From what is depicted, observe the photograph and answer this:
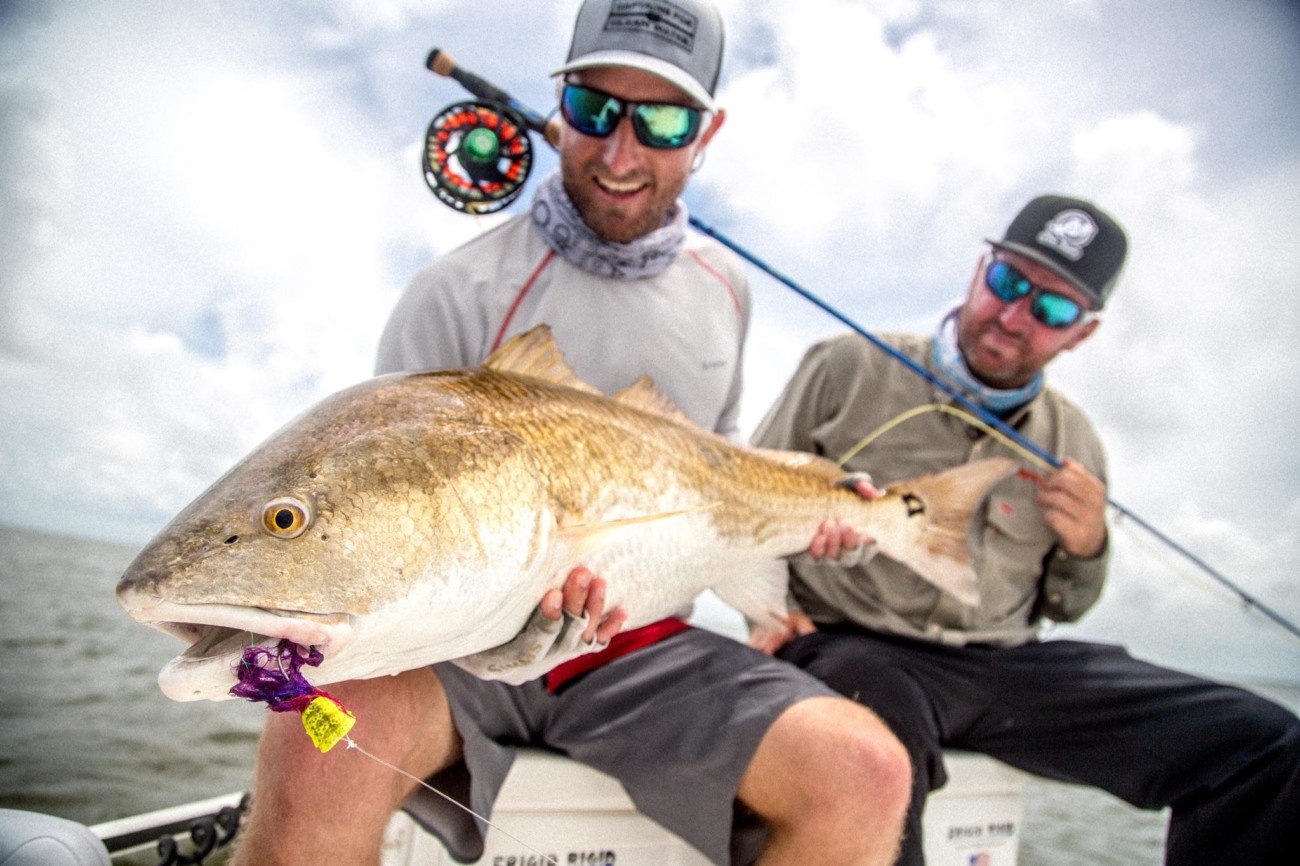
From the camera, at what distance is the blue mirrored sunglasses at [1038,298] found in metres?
Result: 3.59

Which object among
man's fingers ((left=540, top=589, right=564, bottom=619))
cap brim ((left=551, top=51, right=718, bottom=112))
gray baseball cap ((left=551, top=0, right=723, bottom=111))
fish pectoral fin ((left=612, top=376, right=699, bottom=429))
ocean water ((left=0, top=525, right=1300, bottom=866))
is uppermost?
gray baseball cap ((left=551, top=0, right=723, bottom=111))

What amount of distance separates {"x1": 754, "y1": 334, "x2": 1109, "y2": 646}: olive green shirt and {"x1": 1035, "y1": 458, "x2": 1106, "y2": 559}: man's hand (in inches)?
5.3

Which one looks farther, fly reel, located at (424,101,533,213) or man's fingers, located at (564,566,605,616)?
fly reel, located at (424,101,533,213)

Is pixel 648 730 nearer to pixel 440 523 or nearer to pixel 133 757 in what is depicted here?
pixel 440 523

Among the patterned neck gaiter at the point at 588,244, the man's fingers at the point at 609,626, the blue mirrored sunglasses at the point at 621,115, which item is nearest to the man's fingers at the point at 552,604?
the man's fingers at the point at 609,626

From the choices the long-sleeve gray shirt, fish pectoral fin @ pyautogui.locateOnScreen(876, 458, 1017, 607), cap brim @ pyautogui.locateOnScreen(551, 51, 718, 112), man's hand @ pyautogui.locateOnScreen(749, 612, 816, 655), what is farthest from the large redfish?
cap brim @ pyautogui.locateOnScreen(551, 51, 718, 112)

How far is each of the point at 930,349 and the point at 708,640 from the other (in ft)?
6.73

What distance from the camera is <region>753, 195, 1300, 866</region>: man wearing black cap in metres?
2.89

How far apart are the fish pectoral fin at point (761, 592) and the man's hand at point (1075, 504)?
4.80 feet

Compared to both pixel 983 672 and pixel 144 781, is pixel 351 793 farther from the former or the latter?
pixel 144 781

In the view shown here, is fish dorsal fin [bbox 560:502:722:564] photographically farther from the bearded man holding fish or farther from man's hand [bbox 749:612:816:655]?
man's hand [bbox 749:612:816:655]

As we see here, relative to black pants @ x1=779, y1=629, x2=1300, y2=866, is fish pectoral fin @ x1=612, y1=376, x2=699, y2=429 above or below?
above

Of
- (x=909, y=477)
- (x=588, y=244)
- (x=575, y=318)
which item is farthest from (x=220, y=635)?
(x=909, y=477)

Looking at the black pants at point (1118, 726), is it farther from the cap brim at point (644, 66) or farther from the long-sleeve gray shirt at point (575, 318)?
the cap brim at point (644, 66)
